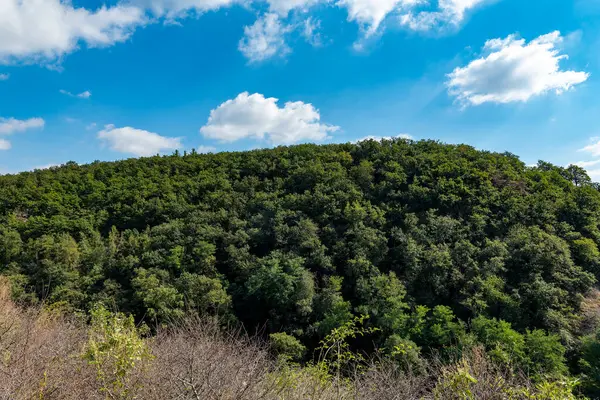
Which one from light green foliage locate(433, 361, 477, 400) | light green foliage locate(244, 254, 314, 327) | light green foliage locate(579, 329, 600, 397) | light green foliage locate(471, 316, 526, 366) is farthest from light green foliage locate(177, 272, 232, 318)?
light green foliage locate(579, 329, 600, 397)

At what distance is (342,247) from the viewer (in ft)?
81.3

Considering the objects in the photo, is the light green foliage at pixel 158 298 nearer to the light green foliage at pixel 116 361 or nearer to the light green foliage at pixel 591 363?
the light green foliage at pixel 116 361

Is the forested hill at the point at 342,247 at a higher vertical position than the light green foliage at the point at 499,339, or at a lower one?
higher

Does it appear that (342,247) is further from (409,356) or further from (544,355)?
(544,355)

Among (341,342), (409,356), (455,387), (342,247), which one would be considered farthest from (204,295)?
(455,387)

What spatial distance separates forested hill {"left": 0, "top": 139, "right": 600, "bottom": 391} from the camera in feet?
60.8

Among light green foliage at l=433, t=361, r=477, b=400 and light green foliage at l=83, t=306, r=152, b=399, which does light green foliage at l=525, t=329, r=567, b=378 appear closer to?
light green foliage at l=433, t=361, r=477, b=400

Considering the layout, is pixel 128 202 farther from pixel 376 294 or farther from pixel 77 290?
pixel 376 294

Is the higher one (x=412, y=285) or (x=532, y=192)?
(x=532, y=192)

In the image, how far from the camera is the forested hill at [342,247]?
60.8 feet

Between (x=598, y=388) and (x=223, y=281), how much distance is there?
67.5 ft

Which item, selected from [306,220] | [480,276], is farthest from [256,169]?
[480,276]

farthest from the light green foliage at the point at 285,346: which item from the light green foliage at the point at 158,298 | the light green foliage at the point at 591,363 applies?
the light green foliage at the point at 591,363

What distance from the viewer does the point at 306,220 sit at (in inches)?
1025
